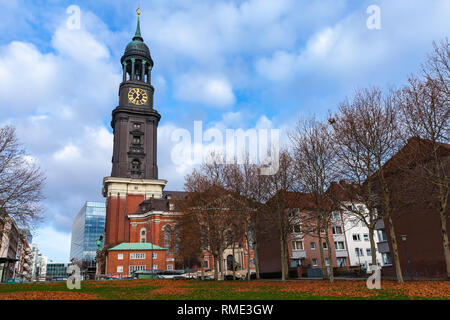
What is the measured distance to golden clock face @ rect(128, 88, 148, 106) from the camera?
95375 millimetres

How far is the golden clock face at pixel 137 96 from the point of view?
313 ft

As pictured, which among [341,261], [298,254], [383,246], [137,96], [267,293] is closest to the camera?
[267,293]

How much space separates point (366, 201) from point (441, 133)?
22.2ft

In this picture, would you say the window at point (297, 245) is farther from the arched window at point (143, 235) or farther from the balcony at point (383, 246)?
the arched window at point (143, 235)

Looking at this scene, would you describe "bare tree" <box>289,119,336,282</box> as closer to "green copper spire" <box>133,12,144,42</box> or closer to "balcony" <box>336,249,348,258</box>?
"balcony" <box>336,249,348,258</box>

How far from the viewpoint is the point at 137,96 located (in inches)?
3782

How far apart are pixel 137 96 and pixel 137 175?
889 inches

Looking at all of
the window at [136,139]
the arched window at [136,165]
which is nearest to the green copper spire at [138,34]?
the window at [136,139]

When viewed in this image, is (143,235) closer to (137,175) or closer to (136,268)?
(136,268)

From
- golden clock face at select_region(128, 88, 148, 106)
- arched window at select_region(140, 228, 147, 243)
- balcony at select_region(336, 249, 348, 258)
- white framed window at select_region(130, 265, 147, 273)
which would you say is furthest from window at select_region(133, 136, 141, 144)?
balcony at select_region(336, 249, 348, 258)

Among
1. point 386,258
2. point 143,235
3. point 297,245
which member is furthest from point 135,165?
point 386,258

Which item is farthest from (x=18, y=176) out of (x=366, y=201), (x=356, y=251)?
(x=356, y=251)

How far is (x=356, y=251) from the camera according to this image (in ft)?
216
